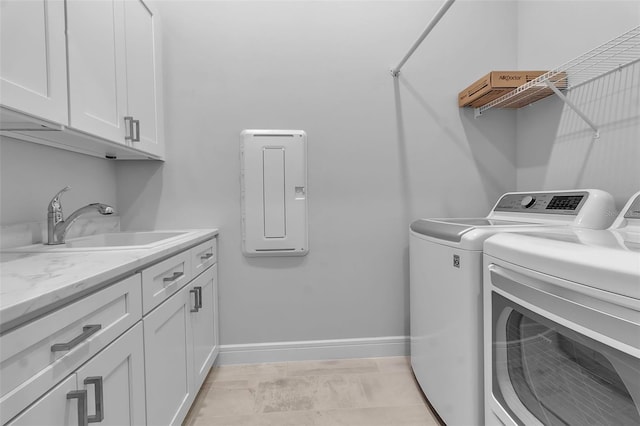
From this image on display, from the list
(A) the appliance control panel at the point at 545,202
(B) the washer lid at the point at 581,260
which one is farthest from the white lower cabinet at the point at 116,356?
(A) the appliance control panel at the point at 545,202

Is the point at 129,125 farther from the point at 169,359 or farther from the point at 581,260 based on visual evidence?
the point at 581,260

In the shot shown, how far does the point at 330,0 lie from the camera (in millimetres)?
1950

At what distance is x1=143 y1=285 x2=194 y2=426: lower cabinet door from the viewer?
1.03 metres

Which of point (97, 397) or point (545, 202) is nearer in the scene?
point (97, 397)

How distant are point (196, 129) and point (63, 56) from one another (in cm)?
89

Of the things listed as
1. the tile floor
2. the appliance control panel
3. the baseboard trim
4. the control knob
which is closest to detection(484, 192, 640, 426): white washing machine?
the appliance control panel

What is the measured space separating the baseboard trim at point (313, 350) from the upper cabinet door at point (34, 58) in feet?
5.10

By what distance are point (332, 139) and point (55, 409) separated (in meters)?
1.74

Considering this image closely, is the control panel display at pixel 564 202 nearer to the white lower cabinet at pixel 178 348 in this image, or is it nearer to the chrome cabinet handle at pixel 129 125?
the white lower cabinet at pixel 178 348

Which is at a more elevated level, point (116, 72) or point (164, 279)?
point (116, 72)

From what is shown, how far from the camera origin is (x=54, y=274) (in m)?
0.73

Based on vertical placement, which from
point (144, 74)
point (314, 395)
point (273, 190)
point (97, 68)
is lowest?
point (314, 395)

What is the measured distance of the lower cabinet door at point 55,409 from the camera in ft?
1.80

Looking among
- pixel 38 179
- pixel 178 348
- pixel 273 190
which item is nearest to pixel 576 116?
pixel 273 190
